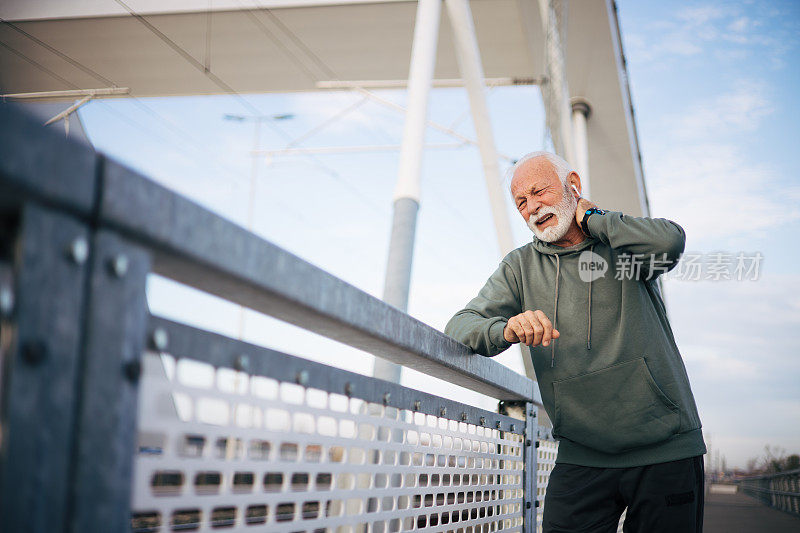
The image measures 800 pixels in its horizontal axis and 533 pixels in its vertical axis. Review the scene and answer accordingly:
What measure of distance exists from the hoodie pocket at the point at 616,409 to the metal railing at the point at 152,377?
0.92m

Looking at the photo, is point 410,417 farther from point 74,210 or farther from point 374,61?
point 374,61

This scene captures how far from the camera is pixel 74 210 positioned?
28.2 inches

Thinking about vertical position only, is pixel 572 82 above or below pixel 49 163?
above

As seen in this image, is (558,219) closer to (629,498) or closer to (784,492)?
(629,498)

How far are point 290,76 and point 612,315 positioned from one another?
1371cm

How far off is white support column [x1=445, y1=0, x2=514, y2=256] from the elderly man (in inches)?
282

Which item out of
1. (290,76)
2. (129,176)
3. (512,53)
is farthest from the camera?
(290,76)

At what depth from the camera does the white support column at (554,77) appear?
1044 cm

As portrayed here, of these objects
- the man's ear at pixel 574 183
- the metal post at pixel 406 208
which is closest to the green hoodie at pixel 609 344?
the man's ear at pixel 574 183

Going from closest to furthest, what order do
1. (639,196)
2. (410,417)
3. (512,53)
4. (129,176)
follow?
1. (129,176)
2. (410,417)
3. (512,53)
4. (639,196)

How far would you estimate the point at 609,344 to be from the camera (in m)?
2.22

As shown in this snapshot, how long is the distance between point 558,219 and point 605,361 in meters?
0.51

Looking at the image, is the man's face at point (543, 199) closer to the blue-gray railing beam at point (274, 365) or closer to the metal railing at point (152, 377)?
the blue-gray railing beam at point (274, 365)

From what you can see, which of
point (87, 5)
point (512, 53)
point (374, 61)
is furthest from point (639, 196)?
point (87, 5)
